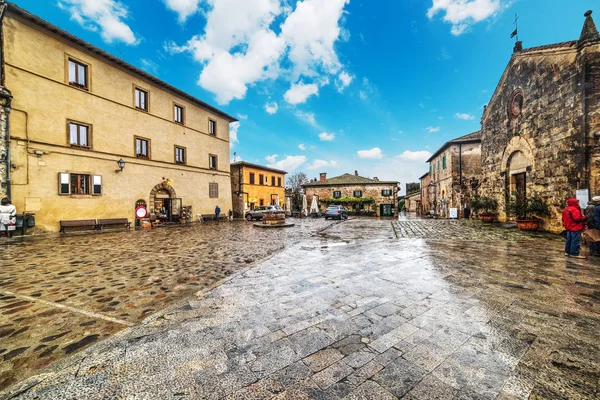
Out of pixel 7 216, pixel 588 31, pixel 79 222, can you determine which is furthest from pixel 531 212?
pixel 7 216

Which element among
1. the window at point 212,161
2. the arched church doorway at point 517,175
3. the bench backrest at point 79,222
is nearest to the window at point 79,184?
the bench backrest at point 79,222

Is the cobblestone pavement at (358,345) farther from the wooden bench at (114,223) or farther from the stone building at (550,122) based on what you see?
the wooden bench at (114,223)

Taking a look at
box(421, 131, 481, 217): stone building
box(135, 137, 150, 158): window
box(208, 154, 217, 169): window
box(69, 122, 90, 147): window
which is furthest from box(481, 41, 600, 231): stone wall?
box(69, 122, 90, 147): window

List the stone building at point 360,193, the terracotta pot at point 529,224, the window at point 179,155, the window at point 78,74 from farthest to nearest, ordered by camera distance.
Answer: the stone building at point 360,193, the window at point 179,155, the window at point 78,74, the terracotta pot at point 529,224

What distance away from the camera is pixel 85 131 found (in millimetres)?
14539

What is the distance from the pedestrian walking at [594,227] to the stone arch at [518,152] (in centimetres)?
651

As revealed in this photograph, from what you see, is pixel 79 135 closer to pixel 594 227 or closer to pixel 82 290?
pixel 82 290

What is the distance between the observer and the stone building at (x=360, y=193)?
36.5 m

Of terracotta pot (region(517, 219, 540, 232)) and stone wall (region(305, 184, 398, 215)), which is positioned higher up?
stone wall (region(305, 184, 398, 215))

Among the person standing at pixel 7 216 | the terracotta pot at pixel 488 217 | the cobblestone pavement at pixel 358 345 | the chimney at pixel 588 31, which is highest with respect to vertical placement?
the chimney at pixel 588 31

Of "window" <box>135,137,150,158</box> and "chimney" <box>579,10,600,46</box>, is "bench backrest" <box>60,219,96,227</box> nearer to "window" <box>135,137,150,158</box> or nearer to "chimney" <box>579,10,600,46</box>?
"window" <box>135,137,150,158</box>

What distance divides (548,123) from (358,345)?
14.3 metres

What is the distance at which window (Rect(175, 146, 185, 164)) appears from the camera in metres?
20.3

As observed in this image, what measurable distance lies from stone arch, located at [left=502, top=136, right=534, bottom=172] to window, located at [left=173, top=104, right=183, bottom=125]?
2348cm
